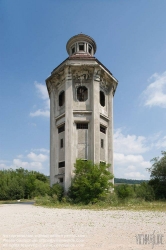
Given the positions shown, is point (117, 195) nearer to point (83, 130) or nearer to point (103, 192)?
point (103, 192)

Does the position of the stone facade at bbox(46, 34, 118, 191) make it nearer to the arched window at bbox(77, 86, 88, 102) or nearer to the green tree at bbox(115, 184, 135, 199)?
the arched window at bbox(77, 86, 88, 102)

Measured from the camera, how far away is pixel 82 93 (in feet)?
87.9

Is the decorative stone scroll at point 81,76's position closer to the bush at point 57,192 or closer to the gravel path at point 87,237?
the bush at point 57,192

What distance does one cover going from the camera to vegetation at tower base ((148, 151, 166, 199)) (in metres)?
28.0

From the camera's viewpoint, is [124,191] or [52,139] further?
[52,139]

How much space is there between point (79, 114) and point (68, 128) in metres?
2.12

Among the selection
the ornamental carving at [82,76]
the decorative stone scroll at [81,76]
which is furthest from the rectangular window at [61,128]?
the ornamental carving at [82,76]

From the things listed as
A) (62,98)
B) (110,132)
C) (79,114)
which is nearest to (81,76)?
(62,98)

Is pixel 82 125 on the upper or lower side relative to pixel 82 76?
lower

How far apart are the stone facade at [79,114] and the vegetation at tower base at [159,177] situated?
22.4ft

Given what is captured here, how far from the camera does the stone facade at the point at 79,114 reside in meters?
24.4

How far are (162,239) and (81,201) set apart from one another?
45.8 feet

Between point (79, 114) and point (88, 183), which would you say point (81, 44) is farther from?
point (88, 183)

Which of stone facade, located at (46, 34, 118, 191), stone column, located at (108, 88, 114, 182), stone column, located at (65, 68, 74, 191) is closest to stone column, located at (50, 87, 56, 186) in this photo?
stone facade, located at (46, 34, 118, 191)
